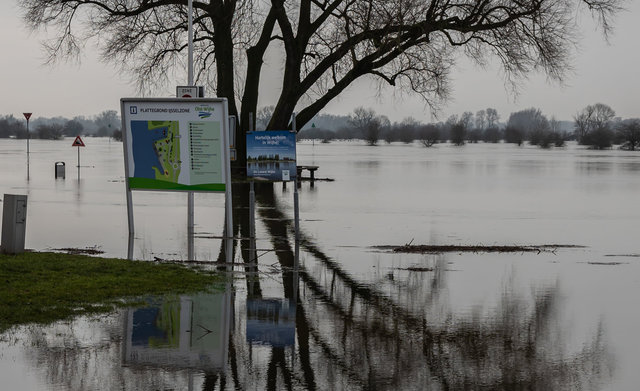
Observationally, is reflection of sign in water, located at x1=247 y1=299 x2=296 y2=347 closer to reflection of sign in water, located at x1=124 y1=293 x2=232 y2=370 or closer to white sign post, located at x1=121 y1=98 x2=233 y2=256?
reflection of sign in water, located at x1=124 y1=293 x2=232 y2=370

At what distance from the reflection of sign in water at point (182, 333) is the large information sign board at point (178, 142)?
6.16 metres

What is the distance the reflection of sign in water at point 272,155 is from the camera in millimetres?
18234

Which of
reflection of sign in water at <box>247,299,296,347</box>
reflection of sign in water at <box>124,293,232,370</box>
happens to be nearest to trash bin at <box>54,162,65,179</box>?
reflection of sign in water at <box>124,293,232,370</box>

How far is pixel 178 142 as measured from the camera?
1708 cm

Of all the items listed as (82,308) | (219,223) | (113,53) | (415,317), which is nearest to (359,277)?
(415,317)

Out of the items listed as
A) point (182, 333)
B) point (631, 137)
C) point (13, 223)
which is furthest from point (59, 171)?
point (631, 137)

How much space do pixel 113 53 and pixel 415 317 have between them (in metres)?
35.3

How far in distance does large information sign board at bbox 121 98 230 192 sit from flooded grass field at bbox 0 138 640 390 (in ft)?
3.76

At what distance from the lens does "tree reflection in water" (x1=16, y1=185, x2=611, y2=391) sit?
7.38 metres

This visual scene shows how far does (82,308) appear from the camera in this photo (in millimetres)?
10141

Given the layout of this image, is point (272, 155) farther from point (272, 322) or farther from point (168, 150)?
point (272, 322)

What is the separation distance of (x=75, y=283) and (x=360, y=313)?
3.55 metres

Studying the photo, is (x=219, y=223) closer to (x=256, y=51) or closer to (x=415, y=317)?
(x=415, y=317)

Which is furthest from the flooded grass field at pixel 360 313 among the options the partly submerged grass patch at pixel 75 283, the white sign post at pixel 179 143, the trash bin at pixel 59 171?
the trash bin at pixel 59 171
